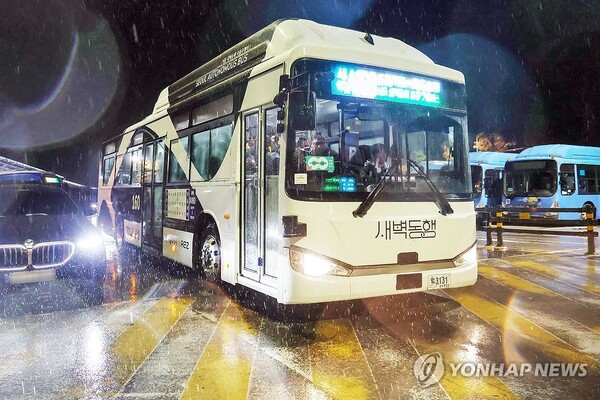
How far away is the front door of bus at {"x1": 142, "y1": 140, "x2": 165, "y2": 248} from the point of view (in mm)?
9539

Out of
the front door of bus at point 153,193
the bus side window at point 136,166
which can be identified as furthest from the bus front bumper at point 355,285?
the bus side window at point 136,166

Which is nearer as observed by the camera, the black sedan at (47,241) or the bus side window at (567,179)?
the black sedan at (47,241)

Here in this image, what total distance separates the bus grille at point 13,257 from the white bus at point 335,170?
103 inches

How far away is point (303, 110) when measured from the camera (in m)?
5.06

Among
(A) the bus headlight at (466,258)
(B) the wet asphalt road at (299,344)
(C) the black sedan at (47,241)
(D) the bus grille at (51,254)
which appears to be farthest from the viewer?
(D) the bus grille at (51,254)

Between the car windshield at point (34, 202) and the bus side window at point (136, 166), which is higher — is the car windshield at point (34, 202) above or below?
below

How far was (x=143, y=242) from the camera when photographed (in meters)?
10.4

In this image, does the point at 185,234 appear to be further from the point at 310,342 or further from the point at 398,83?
the point at 398,83

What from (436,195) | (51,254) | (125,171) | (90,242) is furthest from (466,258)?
(125,171)

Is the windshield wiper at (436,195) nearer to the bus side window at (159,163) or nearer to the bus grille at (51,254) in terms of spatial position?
the bus grille at (51,254)

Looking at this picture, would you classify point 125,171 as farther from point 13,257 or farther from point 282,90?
point 282,90

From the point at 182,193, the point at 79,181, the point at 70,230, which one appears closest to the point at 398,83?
the point at 182,193

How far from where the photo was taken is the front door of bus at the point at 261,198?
5805 millimetres

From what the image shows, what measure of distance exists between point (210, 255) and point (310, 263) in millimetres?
2814
